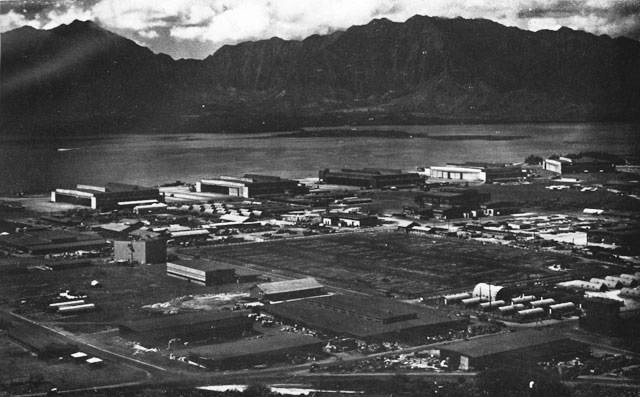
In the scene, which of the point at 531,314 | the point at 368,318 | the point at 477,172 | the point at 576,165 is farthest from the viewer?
the point at 477,172

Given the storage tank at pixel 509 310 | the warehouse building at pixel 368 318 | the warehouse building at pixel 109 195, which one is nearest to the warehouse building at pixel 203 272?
the warehouse building at pixel 368 318

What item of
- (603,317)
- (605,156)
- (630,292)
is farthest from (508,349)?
(605,156)

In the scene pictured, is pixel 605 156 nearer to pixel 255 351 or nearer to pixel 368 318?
pixel 368 318

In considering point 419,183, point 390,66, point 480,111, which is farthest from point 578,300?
point 419,183

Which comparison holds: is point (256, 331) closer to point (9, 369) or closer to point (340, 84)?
point (9, 369)

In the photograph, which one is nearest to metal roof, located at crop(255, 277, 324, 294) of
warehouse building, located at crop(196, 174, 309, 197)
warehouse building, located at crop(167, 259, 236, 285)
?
warehouse building, located at crop(167, 259, 236, 285)

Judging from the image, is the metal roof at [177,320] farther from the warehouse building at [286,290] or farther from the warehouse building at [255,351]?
the warehouse building at [286,290]

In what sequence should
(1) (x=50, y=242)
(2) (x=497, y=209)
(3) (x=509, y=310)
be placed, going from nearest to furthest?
(3) (x=509, y=310) → (1) (x=50, y=242) → (2) (x=497, y=209)

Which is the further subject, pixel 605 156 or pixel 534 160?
pixel 534 160
